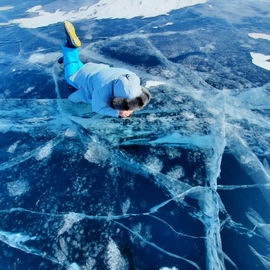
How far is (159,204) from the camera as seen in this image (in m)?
1.18

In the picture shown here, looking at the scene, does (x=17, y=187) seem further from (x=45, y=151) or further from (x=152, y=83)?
(x=152, y=83)

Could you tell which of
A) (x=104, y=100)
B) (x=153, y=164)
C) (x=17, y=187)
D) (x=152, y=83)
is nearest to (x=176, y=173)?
(x=153, y=164)

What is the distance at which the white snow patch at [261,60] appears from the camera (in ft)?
8.41

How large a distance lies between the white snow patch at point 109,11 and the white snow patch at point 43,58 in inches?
63.1

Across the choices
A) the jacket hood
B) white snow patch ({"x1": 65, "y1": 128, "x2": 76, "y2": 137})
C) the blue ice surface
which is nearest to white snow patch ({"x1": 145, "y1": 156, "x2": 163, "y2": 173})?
the blue ice surface

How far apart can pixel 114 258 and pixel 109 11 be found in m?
5.05

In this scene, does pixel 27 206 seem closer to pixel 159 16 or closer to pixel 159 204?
pixel 159 204

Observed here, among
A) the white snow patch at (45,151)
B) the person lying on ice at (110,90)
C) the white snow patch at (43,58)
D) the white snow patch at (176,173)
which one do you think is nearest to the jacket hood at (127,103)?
the person lying on ice at (110,90)

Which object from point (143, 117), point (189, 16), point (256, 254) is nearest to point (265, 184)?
point (256, 254)

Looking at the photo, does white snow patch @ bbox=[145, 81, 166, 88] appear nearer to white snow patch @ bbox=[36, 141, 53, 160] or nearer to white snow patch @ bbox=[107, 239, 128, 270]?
white snow patch @ bbox=[36, 141, 53, 160]

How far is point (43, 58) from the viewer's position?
2949mm

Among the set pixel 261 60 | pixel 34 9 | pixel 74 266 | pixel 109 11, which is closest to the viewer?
pixel 74 266

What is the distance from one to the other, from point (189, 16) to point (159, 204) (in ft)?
14.2

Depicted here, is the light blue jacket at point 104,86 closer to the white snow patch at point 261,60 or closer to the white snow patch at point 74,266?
the white snow patch at point 74,266
